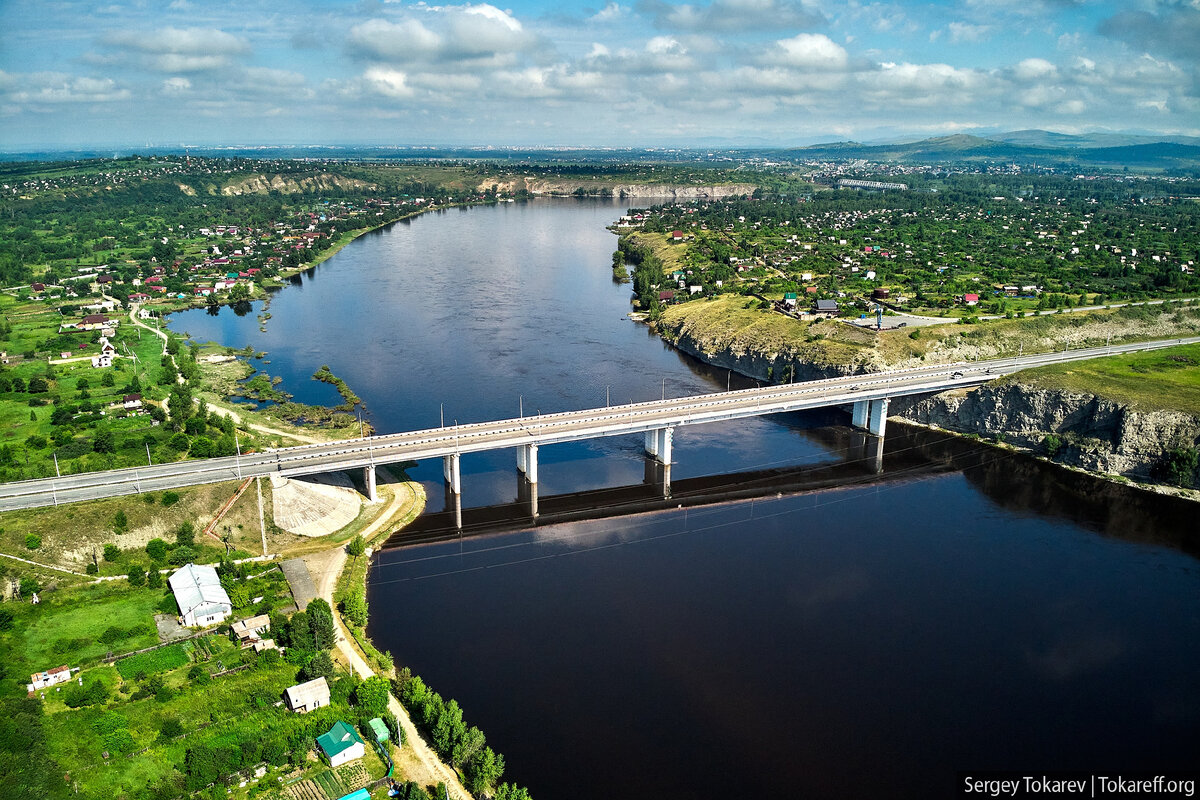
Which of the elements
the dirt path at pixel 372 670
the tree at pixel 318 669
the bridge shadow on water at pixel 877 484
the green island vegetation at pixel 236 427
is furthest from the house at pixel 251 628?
the bridge shadow on water at pixel 877 484

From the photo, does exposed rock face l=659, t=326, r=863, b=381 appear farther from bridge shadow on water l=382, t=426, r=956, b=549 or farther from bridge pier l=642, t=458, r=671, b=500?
bridge pier l=642, t=458, r=671, b=500

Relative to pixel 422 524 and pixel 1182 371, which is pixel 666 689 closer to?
pixel 422 524

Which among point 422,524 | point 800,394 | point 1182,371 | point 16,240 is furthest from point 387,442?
point 16,240

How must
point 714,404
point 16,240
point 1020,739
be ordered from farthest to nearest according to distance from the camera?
point 16,240 < point 714,404 < point 1020,739

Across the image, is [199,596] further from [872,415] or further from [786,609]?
[872,415]

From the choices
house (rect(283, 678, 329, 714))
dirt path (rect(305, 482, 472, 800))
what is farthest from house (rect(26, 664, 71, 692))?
dirt path (rect(305, 482, 472, 800))

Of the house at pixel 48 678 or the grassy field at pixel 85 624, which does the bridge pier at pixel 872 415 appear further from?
the house at pixel 48 678
